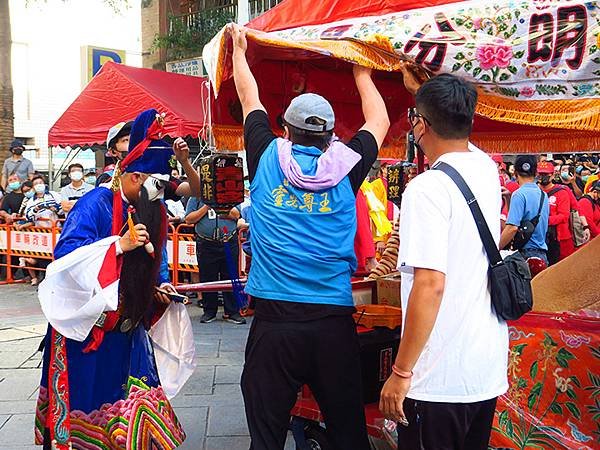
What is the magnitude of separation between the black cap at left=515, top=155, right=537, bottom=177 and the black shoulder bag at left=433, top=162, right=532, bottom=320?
156 inches

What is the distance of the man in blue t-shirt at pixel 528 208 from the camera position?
6031mm

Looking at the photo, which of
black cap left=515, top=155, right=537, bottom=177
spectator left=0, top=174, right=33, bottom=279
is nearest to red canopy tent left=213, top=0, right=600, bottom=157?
black cap left=515, top=155, right=537, bottom=177

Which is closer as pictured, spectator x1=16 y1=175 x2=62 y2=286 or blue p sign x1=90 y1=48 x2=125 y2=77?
spectator x1=16 y1=175 x2=62 y2=286

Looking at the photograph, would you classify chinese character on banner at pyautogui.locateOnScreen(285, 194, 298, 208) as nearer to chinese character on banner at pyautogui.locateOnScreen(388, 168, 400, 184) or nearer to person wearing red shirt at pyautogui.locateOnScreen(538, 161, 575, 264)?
chinese character on banner at pyautogui.locateOnScreen(388, 168, 400, 184)

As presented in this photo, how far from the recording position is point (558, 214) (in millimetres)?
7742

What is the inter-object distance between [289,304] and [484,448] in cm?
89

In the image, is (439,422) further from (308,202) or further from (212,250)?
(212,250)

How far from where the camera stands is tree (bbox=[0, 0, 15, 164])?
46.2ft

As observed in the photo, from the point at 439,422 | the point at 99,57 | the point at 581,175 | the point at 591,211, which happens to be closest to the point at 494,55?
the point at 439,422

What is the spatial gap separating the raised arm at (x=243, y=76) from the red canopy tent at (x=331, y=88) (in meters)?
0.16

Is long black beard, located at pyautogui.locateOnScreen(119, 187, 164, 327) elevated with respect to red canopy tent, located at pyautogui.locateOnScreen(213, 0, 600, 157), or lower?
lower

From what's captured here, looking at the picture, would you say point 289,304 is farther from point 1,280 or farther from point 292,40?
point 1,280

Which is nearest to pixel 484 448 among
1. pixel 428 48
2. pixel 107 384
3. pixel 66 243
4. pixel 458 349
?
pixel 458 349

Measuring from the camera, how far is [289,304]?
2.69 m
